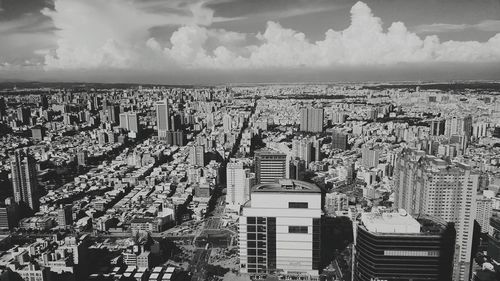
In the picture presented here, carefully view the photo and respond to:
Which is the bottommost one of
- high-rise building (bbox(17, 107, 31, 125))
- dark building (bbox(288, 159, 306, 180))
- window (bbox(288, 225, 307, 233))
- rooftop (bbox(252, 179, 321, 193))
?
dark building (bbox(288, 159, 306, 180))

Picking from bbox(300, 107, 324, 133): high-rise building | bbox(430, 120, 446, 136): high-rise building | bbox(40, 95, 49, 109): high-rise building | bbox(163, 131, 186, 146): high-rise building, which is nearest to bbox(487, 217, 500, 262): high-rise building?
bbox(430, 120, 446, 136): high-rise building

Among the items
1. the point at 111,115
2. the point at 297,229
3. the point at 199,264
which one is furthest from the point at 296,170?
the point at 111,115

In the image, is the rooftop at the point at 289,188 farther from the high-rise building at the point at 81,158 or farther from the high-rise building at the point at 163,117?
the high-rise building at the point at 163,117

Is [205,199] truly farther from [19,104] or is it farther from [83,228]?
[19,104]

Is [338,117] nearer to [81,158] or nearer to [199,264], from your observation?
[81,158]

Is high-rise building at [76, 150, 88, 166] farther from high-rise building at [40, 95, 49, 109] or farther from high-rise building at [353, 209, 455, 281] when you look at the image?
high-rise building at [353, 209, 455, 281]

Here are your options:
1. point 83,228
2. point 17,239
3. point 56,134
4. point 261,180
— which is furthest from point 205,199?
point 56,134
